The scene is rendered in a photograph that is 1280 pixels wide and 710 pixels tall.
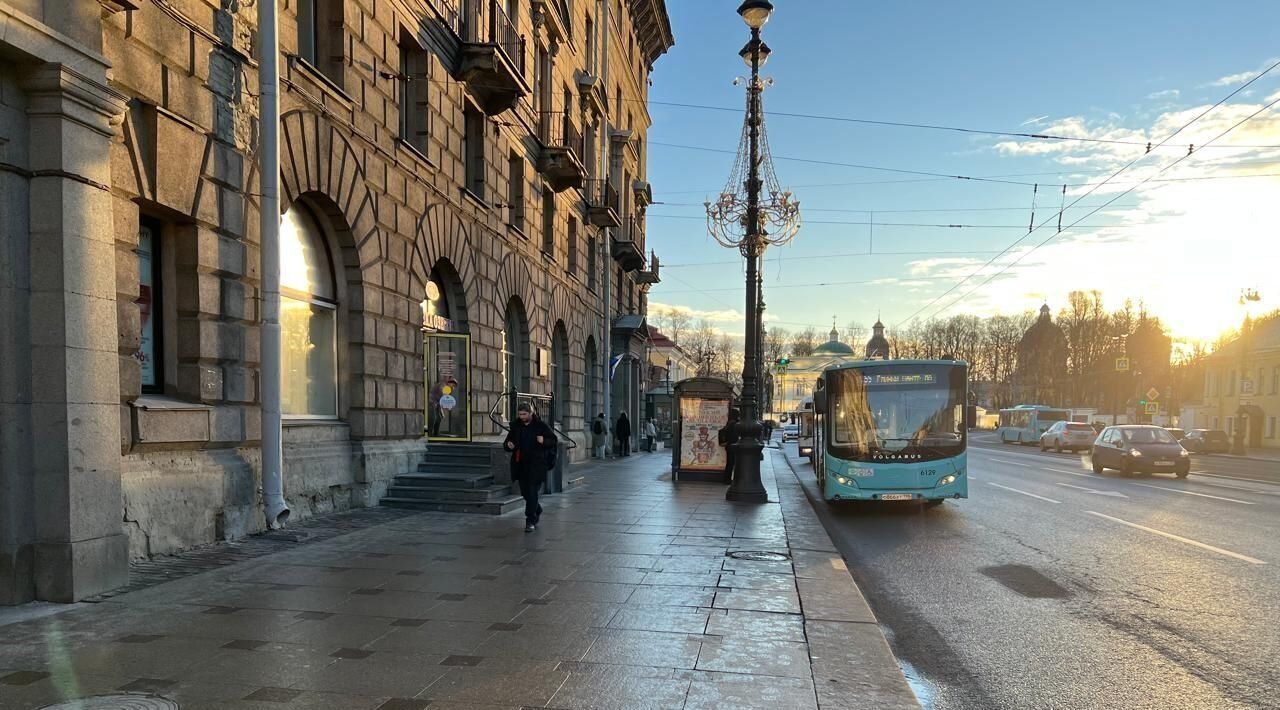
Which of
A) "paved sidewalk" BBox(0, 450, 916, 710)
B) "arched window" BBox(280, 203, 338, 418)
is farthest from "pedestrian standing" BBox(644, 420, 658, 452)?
"paved sidewalk" BBox(0, 450, 916, 710)

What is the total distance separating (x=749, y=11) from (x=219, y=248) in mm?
8946

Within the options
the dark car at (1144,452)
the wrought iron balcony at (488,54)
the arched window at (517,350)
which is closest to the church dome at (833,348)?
the dark car at (1144,452)

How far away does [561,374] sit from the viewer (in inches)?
981

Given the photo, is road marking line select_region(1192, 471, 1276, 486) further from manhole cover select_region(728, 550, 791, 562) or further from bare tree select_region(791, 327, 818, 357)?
bare tree select_region(791, 327, 818, 357)

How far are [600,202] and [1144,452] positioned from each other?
18297 millimetres

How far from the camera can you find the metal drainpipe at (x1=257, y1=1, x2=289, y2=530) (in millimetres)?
9031

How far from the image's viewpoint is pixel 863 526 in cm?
1182

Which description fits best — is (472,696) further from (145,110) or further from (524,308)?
(524,308)

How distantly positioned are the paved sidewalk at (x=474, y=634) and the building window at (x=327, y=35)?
264 inches

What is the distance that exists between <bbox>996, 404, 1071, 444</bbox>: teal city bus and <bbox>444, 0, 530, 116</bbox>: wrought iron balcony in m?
43.3

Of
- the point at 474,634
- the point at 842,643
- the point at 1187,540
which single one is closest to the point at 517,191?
the point at 1187,540

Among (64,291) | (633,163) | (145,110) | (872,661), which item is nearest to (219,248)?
(145,110)

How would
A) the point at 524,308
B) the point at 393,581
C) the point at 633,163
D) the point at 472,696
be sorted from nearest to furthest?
the point at 472,696, the point at 393,581, the point at 524,308, the point at 633,163

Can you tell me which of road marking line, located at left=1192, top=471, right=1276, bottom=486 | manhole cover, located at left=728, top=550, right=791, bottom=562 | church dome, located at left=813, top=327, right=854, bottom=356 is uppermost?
church dome, located at left=813, top=327, right=854, bottom=356
